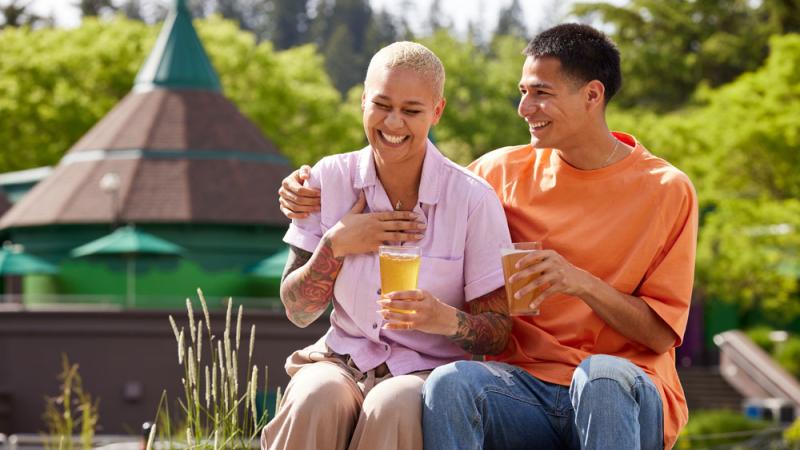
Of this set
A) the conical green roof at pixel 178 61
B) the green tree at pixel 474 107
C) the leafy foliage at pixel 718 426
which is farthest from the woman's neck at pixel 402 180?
the green tree at pixel 474 107

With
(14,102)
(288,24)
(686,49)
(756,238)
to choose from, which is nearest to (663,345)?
(756,238)

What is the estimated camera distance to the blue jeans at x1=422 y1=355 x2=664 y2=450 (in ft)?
13.0

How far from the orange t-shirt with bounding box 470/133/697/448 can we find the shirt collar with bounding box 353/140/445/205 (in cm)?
42

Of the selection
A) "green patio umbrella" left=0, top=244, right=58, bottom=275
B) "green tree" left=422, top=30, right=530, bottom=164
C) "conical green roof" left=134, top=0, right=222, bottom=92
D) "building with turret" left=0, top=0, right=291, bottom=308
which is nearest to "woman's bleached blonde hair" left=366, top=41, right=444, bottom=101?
Answer: "building with turret" left=0, top=0, right=291, bottom=308

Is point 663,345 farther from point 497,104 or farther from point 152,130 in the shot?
point 497,104

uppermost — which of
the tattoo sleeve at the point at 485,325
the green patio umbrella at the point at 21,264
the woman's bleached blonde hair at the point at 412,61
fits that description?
the woman's bleached blonde hair at the point at 412,61

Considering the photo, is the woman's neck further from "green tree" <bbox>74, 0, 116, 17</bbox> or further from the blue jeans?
"green tree" <bbox>74, 0, 116, 17</bbox>

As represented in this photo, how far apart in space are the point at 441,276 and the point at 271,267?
77.0 ft

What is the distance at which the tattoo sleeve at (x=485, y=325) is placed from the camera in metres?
4.30

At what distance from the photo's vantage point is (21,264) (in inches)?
1134

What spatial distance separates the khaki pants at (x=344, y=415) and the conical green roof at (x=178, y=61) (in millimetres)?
29369

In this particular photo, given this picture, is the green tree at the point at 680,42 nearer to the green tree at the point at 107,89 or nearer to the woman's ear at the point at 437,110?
the green tree at the point at 107,89

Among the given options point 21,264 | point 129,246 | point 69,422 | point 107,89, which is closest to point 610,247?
point 69,422

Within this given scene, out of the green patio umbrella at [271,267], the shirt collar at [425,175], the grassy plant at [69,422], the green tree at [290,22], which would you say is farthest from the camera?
the green tree at [290,22]
